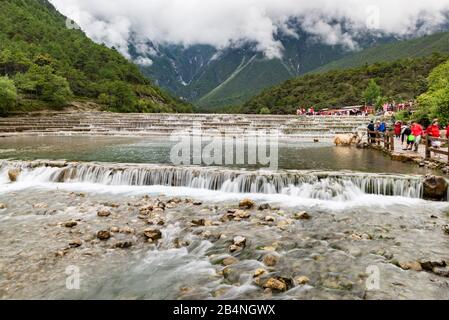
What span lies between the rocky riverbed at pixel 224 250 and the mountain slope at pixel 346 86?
381 ft

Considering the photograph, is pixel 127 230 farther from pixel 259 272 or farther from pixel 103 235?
pixel 259 272

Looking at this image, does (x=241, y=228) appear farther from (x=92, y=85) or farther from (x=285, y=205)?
(x=92, y=85)

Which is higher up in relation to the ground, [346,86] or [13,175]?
[346,86]

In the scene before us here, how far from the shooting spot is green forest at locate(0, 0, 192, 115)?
65.2m

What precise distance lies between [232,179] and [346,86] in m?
137

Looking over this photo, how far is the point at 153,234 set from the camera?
8594mm

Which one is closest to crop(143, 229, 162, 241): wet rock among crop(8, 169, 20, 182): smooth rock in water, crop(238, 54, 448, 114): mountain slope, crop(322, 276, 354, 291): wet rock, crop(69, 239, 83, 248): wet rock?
crop(69, 239, 83, 248): wet rock

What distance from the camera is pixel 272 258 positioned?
7.24 meters

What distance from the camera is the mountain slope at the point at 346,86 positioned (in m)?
124

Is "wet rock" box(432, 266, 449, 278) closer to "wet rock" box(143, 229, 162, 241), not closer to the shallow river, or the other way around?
the shallow river

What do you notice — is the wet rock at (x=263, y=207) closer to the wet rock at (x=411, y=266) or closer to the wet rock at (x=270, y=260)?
the wet rock at (x=270, y=260)

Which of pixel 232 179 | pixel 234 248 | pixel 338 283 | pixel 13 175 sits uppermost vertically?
pixel 232 179

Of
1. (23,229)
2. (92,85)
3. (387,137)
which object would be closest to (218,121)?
(387,137)

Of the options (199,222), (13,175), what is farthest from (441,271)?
(13,175)
